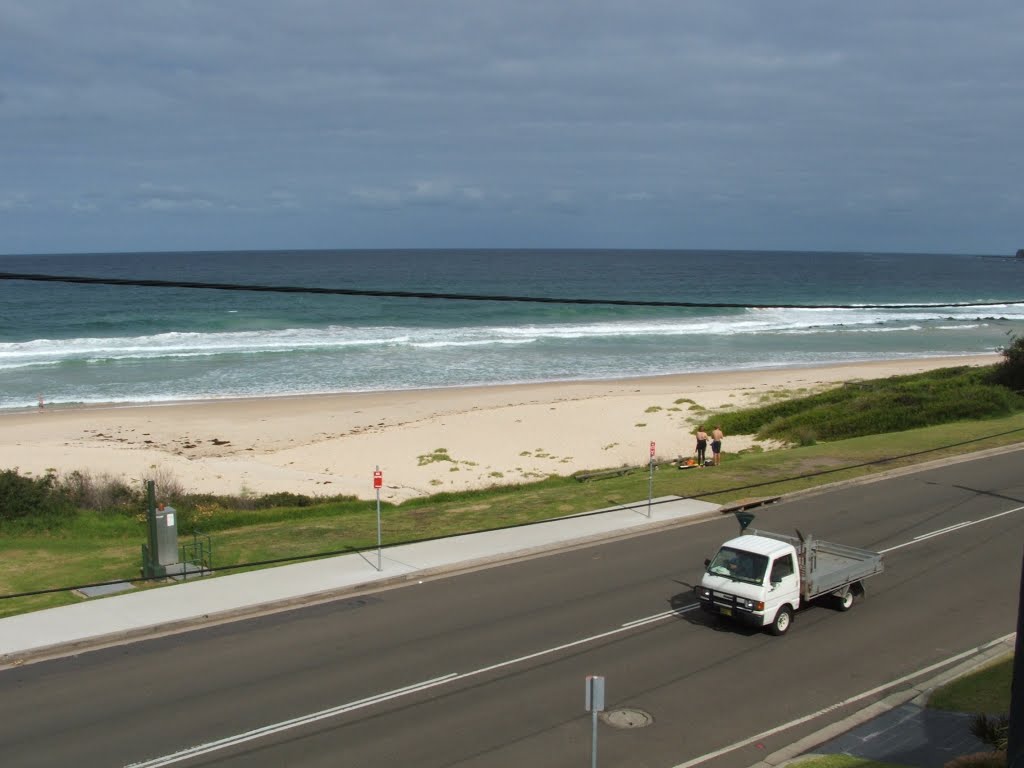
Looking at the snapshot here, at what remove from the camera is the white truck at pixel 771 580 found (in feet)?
48.0

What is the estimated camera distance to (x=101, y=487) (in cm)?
2614

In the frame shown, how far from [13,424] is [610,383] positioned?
98.5ft

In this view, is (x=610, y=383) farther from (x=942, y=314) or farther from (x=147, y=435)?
(x=942, y=314)

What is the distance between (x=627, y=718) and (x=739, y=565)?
4118 mm

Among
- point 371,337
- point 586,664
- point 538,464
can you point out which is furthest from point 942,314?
point 586,664

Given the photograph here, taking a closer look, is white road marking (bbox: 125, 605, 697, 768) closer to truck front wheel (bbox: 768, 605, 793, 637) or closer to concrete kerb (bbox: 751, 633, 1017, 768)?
truck front wheel (bbox: 768, 605, 793, 637)

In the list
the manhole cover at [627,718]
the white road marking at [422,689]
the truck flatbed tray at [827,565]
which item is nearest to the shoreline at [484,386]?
the truck flatbed tray at [827,565]

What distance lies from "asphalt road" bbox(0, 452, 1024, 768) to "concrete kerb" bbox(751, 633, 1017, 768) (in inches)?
8.2

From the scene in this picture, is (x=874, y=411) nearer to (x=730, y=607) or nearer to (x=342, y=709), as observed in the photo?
(x=730, y=607)

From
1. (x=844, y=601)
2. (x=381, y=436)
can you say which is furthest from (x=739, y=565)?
(x=381, y=436)

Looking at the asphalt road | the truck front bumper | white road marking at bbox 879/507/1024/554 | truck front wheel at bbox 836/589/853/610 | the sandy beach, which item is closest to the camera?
the asphalt road

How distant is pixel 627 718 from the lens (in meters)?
11.9

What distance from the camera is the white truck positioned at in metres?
14.6

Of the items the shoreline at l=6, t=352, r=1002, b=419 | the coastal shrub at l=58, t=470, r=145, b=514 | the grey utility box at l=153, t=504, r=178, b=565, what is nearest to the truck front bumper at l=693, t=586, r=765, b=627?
the grey utility box at l=153, t=504, r=178, b=565
